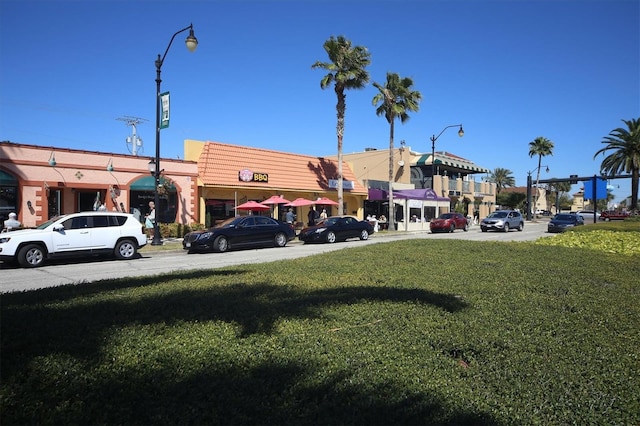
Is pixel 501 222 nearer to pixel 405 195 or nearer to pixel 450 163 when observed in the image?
pixel 405 195

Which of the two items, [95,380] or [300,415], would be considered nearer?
[300,415]

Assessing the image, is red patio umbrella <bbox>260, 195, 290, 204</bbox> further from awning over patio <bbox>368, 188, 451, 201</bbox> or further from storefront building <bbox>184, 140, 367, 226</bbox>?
awning over patio <bbox>368, 188, 451, 201</bbox>

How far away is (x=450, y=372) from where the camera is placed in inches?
147

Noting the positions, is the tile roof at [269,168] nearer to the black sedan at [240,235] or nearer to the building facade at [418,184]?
the building facade at [418,184]

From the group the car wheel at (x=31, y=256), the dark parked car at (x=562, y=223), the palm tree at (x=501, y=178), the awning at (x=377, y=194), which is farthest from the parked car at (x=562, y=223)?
the palm tree at (x=501, y=178)

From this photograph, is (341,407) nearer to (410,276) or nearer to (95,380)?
(95,380)

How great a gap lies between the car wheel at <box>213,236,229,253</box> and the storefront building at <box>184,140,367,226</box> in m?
8.22

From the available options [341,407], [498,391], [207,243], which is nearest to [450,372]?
[498,391]

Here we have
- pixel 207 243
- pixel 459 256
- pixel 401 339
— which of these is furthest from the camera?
pixel 207 243

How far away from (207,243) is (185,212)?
8.35 metres

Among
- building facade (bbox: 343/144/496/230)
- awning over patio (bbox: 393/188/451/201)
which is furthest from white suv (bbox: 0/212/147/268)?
awning over patio (bbox: 393/188/451/201)

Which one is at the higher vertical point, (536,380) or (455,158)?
(455,158)

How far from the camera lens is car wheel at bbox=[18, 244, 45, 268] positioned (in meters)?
13.0

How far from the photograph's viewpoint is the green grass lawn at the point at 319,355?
3008 millimetres
